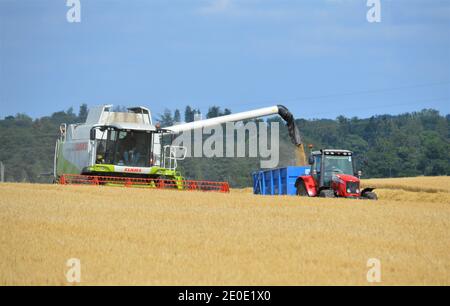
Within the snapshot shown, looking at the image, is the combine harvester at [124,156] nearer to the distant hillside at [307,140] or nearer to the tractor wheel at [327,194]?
the tractor wheel at [327,194]

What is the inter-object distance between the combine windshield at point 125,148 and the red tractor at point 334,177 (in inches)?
226

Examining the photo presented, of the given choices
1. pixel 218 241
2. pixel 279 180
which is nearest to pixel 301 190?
pixel 279 180

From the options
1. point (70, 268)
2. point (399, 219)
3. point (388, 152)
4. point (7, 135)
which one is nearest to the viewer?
point (70, 268)

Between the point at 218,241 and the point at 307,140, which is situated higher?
the point at 307,140

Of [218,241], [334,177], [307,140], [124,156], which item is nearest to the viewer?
[218,241]

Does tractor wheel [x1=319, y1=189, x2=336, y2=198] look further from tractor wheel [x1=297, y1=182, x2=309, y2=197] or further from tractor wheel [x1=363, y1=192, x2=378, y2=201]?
tractor wheel [x1=297, y1=182, x2=309, y2=197]

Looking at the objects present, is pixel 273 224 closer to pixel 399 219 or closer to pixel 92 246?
pixel 399 219

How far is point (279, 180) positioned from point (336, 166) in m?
5.59

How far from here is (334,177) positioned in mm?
23453

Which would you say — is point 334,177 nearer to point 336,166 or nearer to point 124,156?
point 336,166

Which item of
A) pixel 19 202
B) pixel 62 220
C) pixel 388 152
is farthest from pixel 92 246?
pixel 388 152

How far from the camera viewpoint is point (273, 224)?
1559 centimetres

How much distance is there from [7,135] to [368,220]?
76014 millimetres

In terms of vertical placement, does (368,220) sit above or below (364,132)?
below
